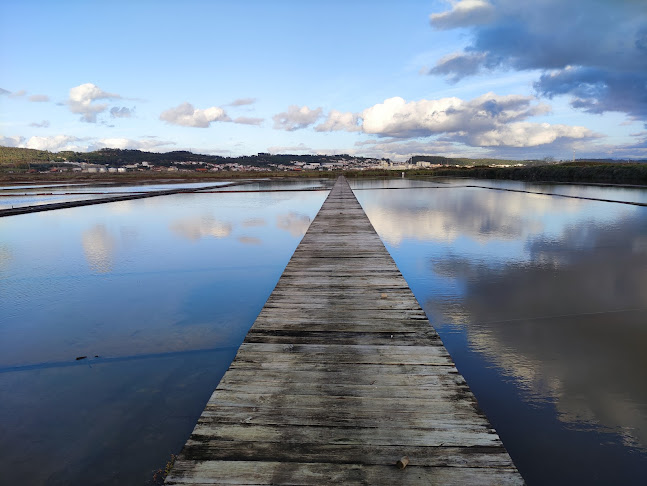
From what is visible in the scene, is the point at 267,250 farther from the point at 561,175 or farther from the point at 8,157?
the point at 8,157

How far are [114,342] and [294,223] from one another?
1055 cm

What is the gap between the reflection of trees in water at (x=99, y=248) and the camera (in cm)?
887

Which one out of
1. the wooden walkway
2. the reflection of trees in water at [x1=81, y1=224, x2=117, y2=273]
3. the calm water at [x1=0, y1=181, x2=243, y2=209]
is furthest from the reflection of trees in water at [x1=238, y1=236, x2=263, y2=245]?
the calm water at [x1=0, y1=181, x2=243, y2=209]

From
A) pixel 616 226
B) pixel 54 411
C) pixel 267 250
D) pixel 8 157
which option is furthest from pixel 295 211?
pixel 8 157

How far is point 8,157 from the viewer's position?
105750mm

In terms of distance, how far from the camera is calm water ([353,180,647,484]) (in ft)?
9.50

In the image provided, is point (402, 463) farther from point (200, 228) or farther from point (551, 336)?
point (200, 228)

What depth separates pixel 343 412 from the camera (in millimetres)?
2307

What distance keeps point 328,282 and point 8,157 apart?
134 metres

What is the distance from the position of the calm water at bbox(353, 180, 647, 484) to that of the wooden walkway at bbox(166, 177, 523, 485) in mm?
970

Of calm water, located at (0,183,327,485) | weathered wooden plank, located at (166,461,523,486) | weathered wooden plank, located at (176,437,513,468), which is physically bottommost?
calm water, located at (0,183,327,485)

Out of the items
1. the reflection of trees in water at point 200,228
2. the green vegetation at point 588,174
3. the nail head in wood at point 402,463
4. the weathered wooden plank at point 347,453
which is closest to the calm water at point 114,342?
the reflection of trees in water at point 200,228

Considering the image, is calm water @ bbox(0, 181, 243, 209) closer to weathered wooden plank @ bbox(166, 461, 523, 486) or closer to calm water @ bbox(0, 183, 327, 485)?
calm water @ bbox(0, 183, 327, 485)

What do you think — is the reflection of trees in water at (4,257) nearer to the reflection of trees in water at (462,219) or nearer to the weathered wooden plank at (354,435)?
the weathered wooden plank at (354,435)
